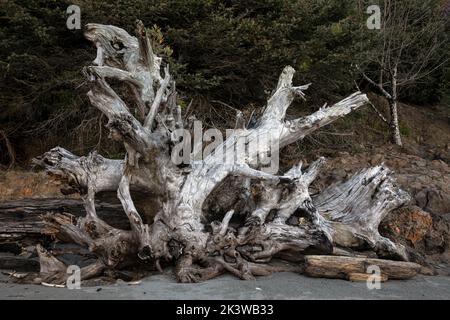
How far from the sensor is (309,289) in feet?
17.2

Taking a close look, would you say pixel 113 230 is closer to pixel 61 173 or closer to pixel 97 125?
pixel 61 173

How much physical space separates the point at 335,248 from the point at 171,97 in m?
2.94

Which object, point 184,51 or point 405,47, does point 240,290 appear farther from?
point 405,47

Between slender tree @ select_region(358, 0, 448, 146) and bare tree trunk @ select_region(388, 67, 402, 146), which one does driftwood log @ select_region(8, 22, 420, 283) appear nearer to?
bare tree trunk @ select_region(388, 67, 402, 146)

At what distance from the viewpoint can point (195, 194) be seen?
643cm

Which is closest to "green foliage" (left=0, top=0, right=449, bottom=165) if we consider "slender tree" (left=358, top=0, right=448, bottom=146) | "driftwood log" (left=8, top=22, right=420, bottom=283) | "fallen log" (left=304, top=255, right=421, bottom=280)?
"slender tree" (left=358, top=0, right=448, bottom=146)

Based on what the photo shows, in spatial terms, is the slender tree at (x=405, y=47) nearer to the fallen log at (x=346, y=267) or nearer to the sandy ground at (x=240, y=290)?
the fallen log at (x=346, y=267)

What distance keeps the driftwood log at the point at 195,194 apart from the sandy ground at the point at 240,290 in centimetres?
23

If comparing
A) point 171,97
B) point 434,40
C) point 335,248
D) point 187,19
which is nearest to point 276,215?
point 335,248

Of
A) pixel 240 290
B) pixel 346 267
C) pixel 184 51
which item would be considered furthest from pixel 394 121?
pixel 240 290

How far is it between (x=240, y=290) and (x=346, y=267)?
137cm

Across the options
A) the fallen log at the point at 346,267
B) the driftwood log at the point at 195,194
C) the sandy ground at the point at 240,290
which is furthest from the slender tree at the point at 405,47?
the sandy ground at the point at 240,290

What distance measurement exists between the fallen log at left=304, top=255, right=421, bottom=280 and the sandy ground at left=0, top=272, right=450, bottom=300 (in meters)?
0.10

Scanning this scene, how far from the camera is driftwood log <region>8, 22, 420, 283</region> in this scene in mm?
5906
